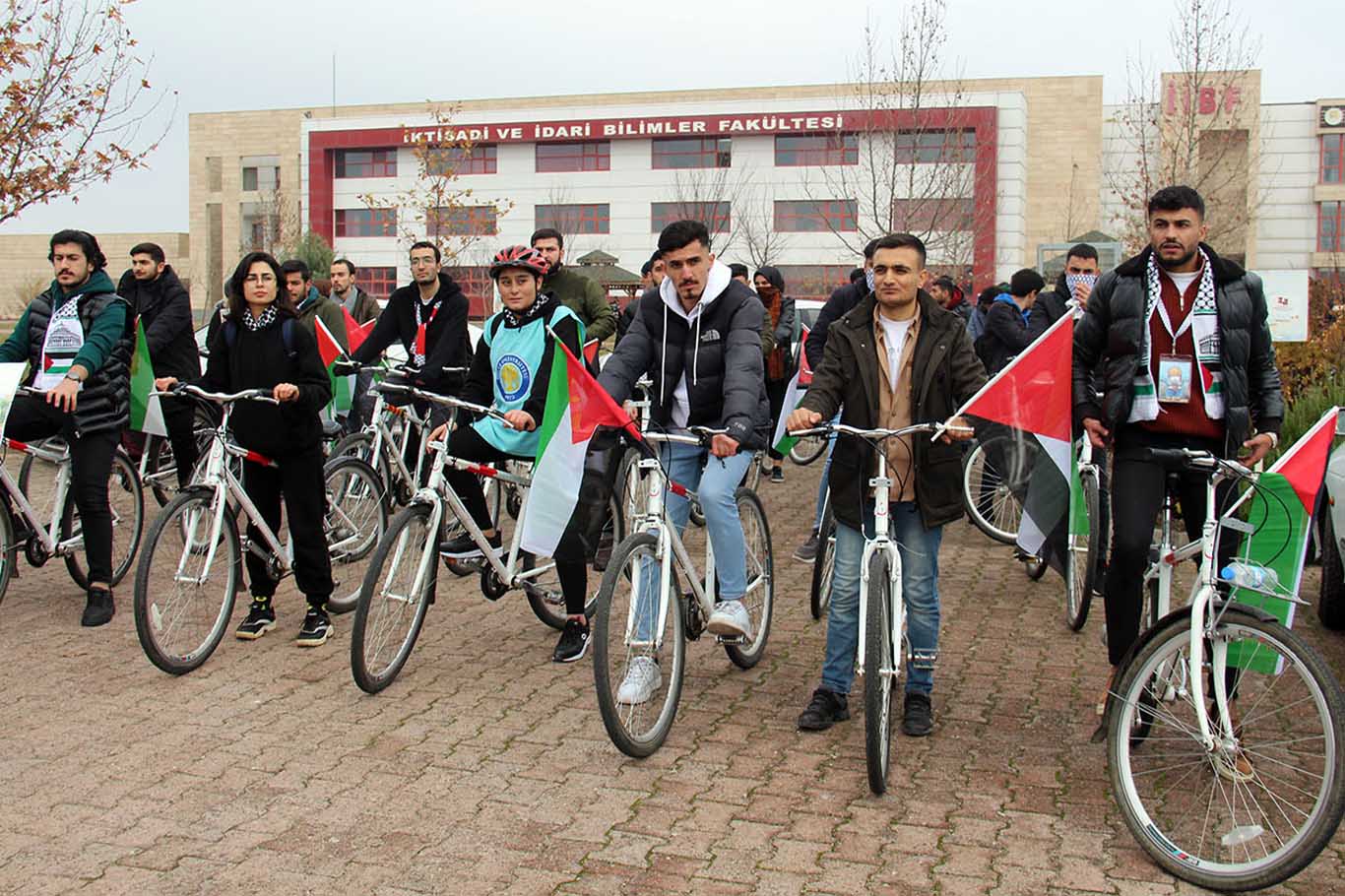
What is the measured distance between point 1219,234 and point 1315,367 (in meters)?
49.4

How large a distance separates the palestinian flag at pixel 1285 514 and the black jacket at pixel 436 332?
5002 millimetres

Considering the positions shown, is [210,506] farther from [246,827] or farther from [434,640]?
[246,827]

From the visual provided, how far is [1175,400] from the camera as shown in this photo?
511 cm

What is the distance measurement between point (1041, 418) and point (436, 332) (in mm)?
4876

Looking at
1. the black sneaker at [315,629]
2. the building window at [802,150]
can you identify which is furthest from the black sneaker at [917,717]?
the building window at [802,150]

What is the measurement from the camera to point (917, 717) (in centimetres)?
569

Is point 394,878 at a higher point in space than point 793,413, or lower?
lower

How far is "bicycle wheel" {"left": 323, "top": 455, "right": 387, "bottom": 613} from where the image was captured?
8164 millimetres

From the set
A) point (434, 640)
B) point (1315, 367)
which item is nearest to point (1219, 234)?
point (1315, 367)

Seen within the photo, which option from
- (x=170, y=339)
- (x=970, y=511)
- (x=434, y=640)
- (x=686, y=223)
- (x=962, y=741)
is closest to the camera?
(x=962, y=741)

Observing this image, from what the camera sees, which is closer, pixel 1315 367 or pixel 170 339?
pixel 170 339

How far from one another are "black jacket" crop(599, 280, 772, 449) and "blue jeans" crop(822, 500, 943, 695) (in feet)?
2.30

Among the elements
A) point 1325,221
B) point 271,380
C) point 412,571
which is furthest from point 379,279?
point 412,571

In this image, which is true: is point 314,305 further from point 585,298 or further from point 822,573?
point 822,573
